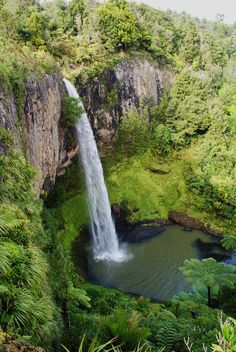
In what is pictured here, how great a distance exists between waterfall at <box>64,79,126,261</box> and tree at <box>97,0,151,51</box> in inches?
440

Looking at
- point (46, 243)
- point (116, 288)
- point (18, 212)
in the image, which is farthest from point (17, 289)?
point (116, 288)

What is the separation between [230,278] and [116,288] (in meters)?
8.65

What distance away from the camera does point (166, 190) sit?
111ft

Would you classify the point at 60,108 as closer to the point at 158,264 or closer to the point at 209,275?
the point at 158,264

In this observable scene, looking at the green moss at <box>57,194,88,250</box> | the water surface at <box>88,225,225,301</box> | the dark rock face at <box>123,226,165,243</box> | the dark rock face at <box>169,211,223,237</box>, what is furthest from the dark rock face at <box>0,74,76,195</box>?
the dark rock face at <box>169,211,223,237</box>

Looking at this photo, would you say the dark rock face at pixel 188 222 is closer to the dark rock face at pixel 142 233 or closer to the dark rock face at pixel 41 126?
the dark rock face at pixel 142 233

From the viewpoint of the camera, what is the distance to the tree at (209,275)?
54.0 ft

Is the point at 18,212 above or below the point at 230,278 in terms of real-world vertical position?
above

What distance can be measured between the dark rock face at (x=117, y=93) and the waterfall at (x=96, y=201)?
11.3 feet

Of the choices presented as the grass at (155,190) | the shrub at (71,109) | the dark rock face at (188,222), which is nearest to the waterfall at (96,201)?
the shrub at (71,109)

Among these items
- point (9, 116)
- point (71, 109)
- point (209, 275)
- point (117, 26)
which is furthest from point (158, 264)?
point (117, 26)

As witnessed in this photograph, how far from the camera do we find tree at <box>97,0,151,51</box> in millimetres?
34875

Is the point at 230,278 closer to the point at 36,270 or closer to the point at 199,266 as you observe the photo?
the point at 199,266

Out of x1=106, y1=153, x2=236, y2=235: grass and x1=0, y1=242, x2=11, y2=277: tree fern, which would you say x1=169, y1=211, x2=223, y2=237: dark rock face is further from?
x1=0, y1=242, x2=11, y2=277: tree fern
